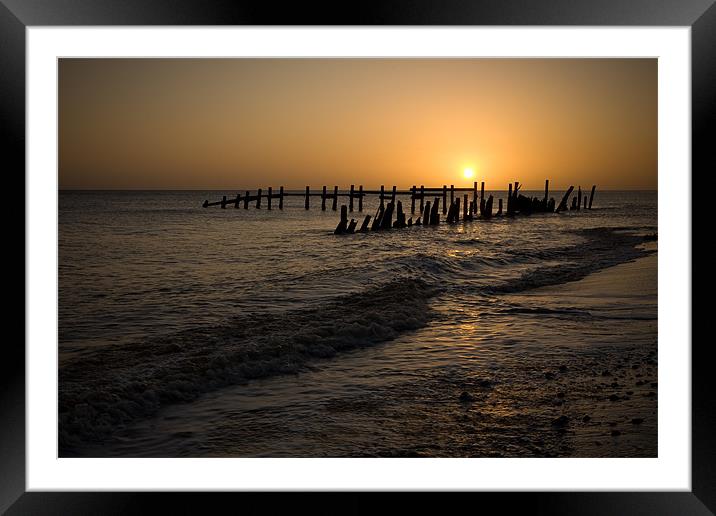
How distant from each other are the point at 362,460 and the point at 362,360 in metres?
2.24

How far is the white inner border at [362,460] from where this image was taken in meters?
2.48

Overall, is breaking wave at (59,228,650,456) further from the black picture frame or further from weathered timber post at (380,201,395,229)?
weathered timber post at (380,201,395,229)

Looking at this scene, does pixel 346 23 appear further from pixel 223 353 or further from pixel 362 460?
pixel 223 353

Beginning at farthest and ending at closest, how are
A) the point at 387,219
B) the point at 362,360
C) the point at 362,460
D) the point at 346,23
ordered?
A: the point at 387,219 → the point at 362,360 → the point at 362,460 → the point at 346,23

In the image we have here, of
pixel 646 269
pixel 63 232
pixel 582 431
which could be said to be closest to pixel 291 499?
pixel 582 431

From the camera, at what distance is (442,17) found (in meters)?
2.39

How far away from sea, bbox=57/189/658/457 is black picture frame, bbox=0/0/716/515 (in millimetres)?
613

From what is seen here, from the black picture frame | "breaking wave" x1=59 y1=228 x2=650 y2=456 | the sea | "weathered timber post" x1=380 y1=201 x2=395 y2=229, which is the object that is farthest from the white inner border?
"weathered timber post" x1=380 y1=201 x2=395 y2=229

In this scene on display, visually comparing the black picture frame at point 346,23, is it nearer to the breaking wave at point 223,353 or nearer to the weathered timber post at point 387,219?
the breaking wave at point 223,353

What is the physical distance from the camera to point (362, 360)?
488cm

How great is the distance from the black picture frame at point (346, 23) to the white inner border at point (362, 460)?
4 cm

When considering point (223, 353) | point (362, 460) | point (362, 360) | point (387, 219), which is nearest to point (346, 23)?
point (362, 460)
